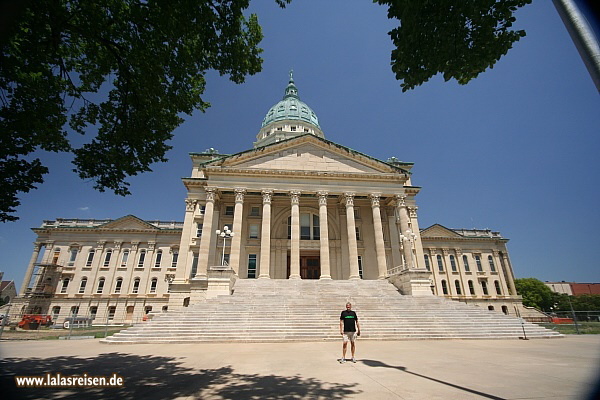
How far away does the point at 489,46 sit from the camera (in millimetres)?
5949

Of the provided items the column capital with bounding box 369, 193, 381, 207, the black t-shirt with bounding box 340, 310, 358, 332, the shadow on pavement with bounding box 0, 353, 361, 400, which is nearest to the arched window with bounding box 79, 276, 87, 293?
the shadow on pavement with bounding box 0, 353, 361, 400

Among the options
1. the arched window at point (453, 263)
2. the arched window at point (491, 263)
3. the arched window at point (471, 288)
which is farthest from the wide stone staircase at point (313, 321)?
the arched window at point (491, 263)

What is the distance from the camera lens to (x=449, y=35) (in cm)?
596

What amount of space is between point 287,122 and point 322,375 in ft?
168

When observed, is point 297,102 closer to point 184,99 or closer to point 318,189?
point 318,189

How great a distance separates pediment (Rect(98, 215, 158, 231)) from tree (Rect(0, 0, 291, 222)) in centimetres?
4331

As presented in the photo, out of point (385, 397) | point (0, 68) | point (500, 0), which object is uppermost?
point (500, 0)

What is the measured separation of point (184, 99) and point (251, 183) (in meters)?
21.4

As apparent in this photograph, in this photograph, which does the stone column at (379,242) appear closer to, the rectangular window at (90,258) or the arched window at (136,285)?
the arched window at (136,285)

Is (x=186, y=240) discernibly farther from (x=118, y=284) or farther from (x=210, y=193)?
(x=118, y=284)

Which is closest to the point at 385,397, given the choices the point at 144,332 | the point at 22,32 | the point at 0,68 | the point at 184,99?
the point at 184,99

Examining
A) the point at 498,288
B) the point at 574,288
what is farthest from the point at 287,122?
the point at 574,288

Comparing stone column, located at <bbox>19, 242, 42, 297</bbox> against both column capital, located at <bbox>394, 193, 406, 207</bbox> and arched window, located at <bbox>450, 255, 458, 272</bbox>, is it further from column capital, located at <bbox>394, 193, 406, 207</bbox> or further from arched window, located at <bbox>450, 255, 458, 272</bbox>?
arched window, located at <bbox>450, 255, 458, 272</bbox>

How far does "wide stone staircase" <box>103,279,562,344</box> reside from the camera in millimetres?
14773
